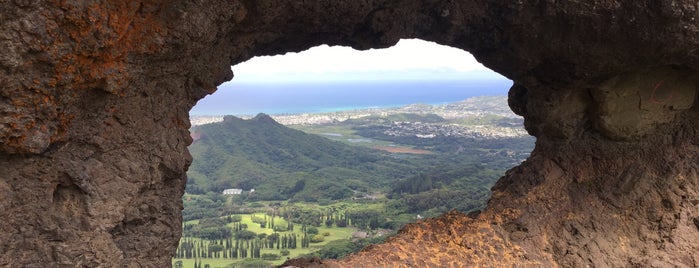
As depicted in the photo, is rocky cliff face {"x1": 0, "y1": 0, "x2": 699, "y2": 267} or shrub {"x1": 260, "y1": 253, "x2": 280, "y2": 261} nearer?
rocky cliff face {"x1": 0, "y1": 0, "x2": 699, "y2": 267}

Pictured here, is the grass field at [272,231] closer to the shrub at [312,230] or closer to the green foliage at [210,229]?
the shrub at [312,230]

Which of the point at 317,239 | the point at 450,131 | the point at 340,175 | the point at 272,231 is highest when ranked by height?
the point at 450,131

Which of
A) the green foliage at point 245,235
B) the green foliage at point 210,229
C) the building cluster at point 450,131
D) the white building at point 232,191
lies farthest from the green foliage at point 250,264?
the building cluster at point 450,131

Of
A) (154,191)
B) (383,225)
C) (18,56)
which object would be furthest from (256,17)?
(383,225)

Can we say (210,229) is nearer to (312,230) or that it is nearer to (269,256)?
(312,230)

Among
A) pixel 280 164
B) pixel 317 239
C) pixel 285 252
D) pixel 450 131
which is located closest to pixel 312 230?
pixel 317 239

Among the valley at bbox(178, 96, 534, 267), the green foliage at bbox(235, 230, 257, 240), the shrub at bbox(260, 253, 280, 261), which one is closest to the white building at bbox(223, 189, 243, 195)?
the valley at bbox(178, 96, 534, 267)

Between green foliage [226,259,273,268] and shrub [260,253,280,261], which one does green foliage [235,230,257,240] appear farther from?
shrub [260,253,280,261]

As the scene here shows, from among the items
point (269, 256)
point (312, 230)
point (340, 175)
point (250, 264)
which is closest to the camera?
point (250, 264)
